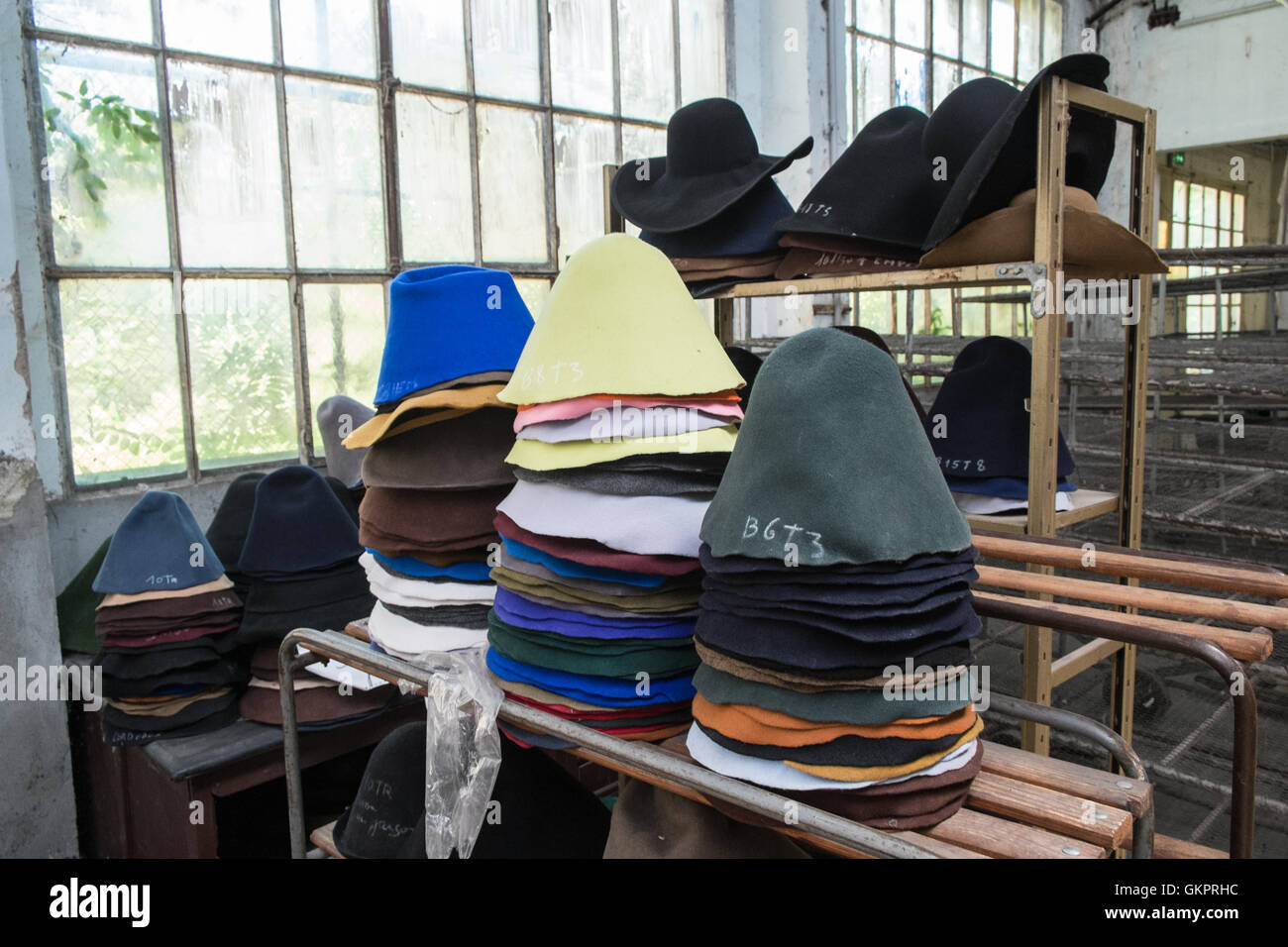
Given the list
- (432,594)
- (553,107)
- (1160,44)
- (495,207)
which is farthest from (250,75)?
(1160,44)

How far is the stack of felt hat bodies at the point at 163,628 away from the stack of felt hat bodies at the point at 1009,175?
1.89 metres

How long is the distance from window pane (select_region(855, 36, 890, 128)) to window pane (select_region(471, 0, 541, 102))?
81.4 inches

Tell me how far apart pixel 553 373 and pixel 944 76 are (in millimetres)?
5317

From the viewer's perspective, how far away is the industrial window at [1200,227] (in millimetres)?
8664

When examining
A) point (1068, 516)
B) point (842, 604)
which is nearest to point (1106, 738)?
point (842, 604)

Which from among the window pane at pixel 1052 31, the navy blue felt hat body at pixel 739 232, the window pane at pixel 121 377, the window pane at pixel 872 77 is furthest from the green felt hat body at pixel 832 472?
the window pane at pixel 1052 31

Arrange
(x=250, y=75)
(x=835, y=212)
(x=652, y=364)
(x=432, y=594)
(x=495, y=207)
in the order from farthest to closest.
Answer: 1. (x=495, y=207)
2. (x=250, y=75)
3. (x=835, y=212)
4. (x=432, y=594)
5. (x=652, y=364)

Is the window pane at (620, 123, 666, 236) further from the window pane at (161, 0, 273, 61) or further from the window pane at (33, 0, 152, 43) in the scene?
the window pane at (33, 0, 152, 43)

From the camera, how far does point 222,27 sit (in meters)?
2.93

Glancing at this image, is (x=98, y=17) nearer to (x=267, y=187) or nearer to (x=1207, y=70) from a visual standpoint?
(x=267, y=187)

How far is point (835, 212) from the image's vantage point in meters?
2.08

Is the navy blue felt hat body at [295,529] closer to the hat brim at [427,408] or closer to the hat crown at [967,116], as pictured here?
the hat brim at [427,408]
